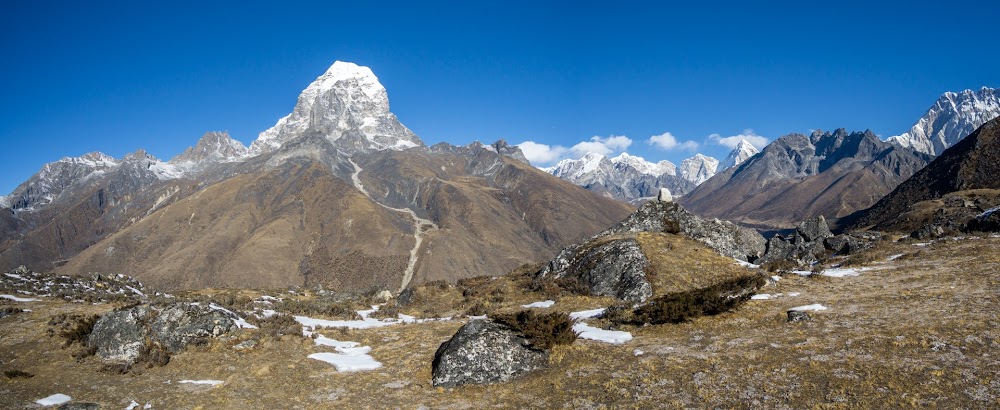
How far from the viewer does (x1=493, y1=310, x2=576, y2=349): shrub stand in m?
16.9

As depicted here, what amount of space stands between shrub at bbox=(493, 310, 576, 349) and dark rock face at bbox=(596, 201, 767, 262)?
18656 mm

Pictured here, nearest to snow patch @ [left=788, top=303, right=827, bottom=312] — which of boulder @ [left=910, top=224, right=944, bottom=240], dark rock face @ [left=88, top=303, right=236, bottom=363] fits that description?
boulder @ [left=910, top=224, right=944, bottom=240]

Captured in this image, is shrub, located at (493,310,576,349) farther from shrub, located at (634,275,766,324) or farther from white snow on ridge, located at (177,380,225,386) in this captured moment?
white snow on ridge, located at (177,380,225,386)

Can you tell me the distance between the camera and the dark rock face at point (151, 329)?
64.5 feet

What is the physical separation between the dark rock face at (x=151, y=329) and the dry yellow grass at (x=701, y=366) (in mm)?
826

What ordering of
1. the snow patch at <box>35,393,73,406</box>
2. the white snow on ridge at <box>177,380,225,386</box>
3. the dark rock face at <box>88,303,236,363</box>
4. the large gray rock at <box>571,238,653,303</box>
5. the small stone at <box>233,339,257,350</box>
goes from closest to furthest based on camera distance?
1. the snow patch at <box>35,393,73,406</box>
2. the white snow on ridge at <box>177,380,225,386</box>
3. the dark rock face at <box>88,303,236,363</box>
4. the small stone at <box>233,339,257,350</box>
5. the large gray rock at <box>571,238,653,303</box>

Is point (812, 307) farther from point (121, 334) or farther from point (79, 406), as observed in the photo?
point (121, 334)

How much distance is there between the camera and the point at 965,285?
62.0ft

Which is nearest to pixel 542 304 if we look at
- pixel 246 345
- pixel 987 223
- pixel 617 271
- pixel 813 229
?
pixel 617 271

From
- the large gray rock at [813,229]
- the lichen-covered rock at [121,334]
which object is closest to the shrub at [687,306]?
the lichen-covered rock at [121,334]

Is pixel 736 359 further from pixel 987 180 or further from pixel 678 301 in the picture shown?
pixel 987 180

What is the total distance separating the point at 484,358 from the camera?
16094 mm

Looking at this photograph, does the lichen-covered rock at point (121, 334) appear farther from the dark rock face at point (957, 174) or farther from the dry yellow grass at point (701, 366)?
the dark rock face at point (957, 174)

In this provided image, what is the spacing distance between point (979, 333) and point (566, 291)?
1764cm
